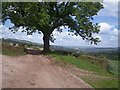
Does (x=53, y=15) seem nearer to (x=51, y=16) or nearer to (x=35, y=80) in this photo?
(x=51, y=16)

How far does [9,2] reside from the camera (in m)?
28.9

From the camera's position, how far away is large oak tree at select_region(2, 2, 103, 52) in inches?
1101

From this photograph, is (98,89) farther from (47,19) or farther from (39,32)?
(39,32)

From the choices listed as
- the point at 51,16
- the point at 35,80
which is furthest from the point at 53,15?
the point at 35,80

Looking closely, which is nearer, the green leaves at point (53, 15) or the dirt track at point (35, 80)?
the dirt track at point (35, 80)

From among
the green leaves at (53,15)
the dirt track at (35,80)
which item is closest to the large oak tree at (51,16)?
the green leaves at (53,15)

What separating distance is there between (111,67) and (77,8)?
7907 millimetres

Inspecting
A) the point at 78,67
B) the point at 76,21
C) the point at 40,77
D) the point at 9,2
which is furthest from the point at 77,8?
the point at 40,77

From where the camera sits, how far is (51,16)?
99.1 ft

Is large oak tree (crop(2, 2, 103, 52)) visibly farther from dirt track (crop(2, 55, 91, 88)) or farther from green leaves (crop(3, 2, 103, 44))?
dirt track (crop(2, 55, 91, 88))

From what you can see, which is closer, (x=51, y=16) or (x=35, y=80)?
(x=35, y=80)

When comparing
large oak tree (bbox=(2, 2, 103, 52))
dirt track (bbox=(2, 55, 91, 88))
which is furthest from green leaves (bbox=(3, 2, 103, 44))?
dirt track (bbox=(2, 55, 91, 88))

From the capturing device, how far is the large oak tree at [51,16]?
27955 mm

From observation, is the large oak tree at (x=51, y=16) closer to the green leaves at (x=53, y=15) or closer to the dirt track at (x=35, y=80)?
the green leaves at (x=53, y=15)
